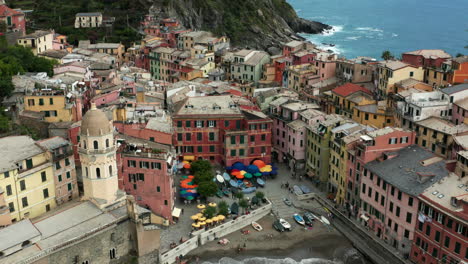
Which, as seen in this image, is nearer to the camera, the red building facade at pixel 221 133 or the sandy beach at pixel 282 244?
the sandy beach at pixel 282 244

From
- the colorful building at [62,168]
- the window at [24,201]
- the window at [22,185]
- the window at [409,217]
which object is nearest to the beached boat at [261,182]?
the window at [409,217]

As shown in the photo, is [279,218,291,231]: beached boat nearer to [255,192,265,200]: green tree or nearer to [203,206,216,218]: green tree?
[255,192,265,200]: green tree

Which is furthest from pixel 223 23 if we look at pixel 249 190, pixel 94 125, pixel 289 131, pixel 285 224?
pixel 94 125

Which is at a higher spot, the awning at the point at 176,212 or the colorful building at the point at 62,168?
the colorful building at the point at 62,168

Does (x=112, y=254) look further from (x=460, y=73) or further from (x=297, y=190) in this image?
(x=460, y=73)

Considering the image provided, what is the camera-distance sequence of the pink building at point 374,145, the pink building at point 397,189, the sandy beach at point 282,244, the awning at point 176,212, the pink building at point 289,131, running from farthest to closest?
the pink building at point 289,131 < the awning at point 176,212 < the pink building at point 374,145 < the sandy beach at point 282,244 < the pink building at point 397,189

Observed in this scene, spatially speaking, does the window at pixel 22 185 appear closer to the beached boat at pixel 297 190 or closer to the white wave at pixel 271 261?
the white wave at pixel 271 261

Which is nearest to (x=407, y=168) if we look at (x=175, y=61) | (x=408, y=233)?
(x=408, y=233)
